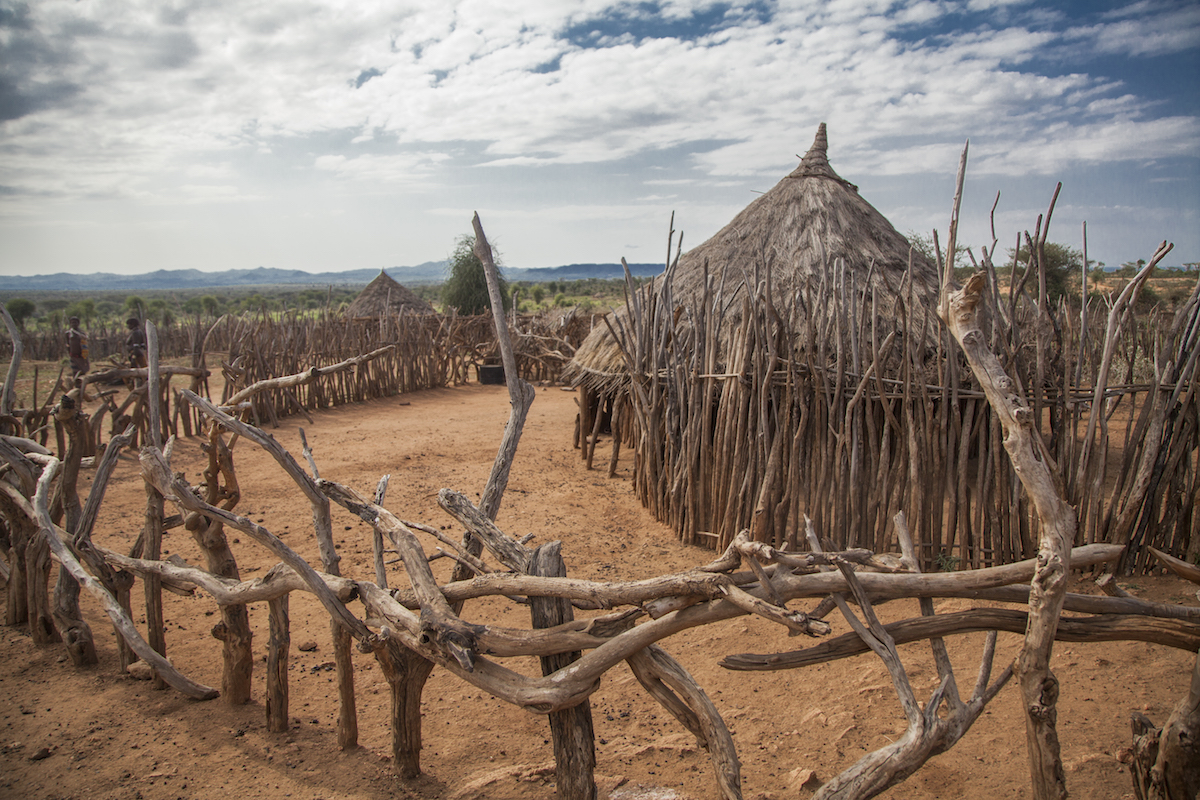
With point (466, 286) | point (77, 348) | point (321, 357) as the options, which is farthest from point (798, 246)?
point (466, 286)

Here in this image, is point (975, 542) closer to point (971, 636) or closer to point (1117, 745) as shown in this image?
point (971, 636)

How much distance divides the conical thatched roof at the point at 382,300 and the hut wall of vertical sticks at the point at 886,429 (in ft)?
44.9

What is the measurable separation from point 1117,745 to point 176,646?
4106mm

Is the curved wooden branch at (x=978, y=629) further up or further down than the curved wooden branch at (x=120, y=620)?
further up

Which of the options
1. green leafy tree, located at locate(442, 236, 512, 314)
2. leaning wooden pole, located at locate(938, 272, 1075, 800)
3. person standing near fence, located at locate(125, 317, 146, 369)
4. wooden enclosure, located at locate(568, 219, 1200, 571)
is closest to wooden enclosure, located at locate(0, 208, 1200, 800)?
leaning wooden pole, located at locate(938, 272, 1075, 800)

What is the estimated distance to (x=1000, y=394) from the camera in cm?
161

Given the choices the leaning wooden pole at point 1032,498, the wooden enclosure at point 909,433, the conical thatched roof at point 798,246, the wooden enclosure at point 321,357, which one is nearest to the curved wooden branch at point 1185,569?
the leaning wooden pole at point 1032,498

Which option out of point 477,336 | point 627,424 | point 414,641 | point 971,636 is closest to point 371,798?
point 414,641

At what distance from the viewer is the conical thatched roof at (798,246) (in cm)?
682

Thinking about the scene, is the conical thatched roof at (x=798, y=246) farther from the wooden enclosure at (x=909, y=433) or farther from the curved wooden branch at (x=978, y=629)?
the curved wooden branch at (x=978, y=629)

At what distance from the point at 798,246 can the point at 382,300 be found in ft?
44.8

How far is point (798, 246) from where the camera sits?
7203 millimetres

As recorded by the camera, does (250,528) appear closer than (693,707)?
No

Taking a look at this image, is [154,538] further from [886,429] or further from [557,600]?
[886,429]
